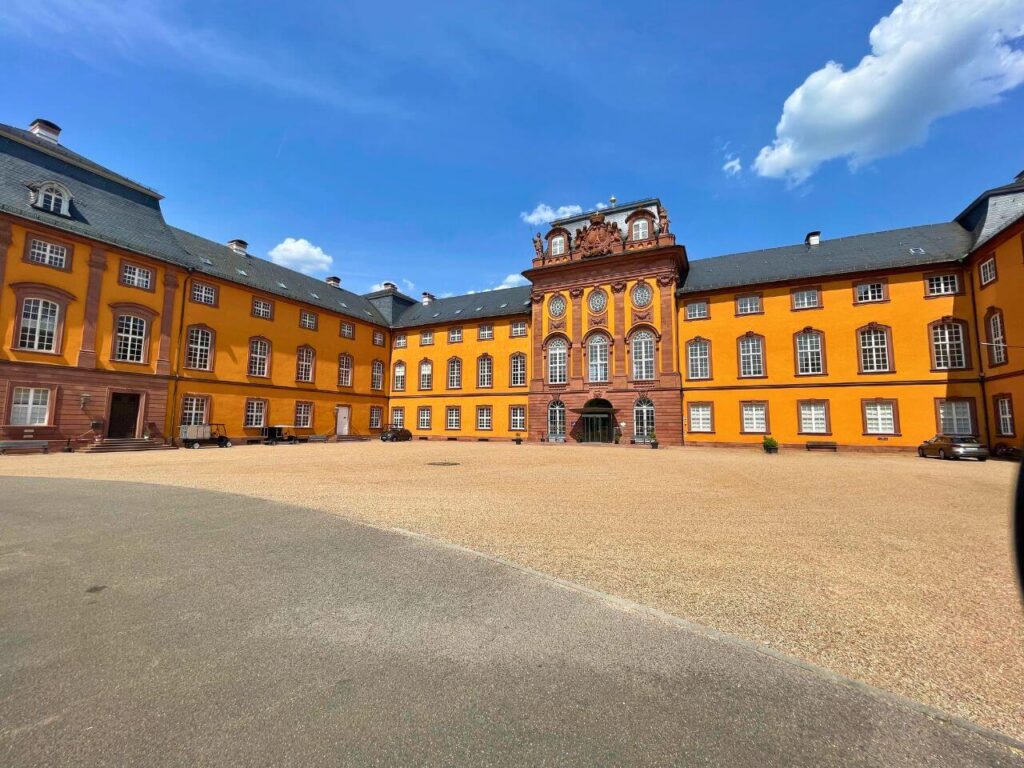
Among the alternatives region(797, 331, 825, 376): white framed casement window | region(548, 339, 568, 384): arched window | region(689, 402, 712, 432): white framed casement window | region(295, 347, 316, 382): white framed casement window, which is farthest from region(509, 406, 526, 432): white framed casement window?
region(797, 331, 825, 376): white framed casement window

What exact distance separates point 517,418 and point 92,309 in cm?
2957

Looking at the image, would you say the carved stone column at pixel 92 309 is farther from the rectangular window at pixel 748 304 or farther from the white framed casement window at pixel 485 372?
the rectangular window at pixel 748 304

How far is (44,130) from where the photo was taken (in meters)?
28.6

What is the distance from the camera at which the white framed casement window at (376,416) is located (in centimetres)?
4516

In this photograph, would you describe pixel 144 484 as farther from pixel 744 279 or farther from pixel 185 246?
pixel 744 279

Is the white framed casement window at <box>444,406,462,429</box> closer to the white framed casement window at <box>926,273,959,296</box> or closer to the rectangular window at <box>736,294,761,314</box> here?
the rectangular window at <box>736,294,761,314</box>

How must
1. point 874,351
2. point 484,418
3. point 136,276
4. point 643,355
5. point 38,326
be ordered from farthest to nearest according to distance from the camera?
1. point 484,418
2. point 643,355
3. point 874,351
4. point 136,276
5. point 38,326

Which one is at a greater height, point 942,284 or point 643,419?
point 942,284

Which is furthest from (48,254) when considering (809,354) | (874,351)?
(874,351)

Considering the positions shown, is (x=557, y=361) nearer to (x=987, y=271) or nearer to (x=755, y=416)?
(x=755, y=416)

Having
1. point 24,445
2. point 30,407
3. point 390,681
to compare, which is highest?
point 30,407

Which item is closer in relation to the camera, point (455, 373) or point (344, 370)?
point (344, 370)

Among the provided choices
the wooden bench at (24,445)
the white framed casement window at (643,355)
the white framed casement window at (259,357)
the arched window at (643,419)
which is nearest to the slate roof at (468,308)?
the white framed casement window at (643,355)

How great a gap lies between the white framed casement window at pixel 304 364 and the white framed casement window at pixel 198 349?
686 centimetres
